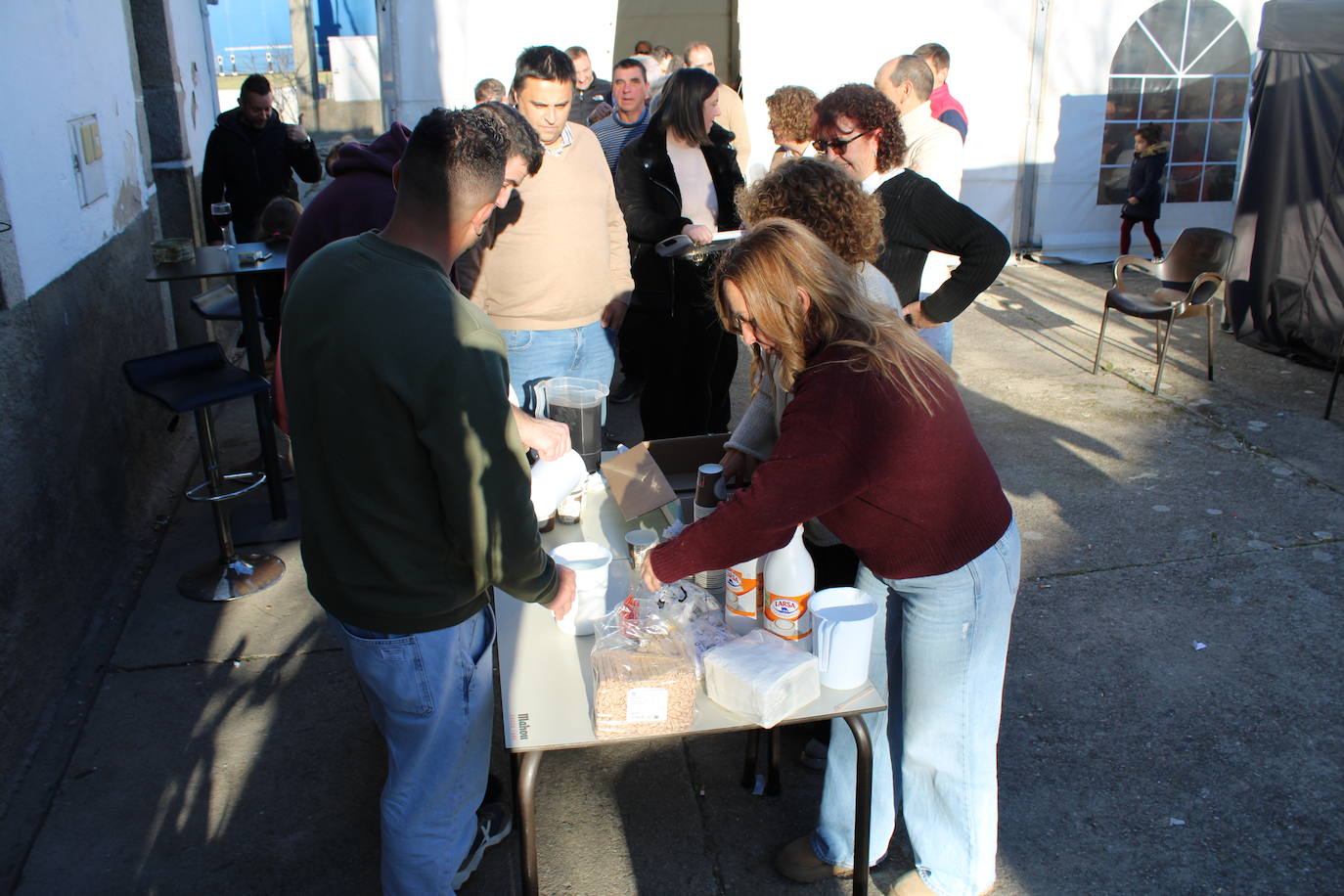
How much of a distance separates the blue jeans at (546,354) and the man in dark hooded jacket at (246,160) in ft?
13.3

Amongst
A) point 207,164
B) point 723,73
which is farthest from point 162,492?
point 723,73

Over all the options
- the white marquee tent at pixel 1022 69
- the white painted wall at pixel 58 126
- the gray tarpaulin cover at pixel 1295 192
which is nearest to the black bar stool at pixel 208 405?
the white painted wall at pixel 58 126

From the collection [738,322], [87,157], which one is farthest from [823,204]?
[87,157]

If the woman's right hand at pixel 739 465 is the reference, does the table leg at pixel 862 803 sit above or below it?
below

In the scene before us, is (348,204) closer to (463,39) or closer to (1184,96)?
(463,39)

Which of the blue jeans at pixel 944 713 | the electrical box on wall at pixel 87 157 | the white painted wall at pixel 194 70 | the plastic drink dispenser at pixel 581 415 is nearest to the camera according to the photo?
the blue jeans at pixel 944 713

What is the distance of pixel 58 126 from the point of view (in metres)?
4.01

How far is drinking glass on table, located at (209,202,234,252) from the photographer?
629cm

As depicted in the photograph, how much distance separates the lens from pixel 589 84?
850cm

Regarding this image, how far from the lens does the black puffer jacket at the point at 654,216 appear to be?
4.56 meters

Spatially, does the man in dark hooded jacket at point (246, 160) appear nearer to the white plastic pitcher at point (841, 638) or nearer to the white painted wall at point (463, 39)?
the white painted wall at point (463, 39)

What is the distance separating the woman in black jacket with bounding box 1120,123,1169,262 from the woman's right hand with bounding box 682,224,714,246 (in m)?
5.80

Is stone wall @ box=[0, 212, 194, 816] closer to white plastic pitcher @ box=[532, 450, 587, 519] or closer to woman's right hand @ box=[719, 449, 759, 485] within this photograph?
white plastic pitcher @ box=[532, 450, 587, 519]

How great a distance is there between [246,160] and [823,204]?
5556 mm
